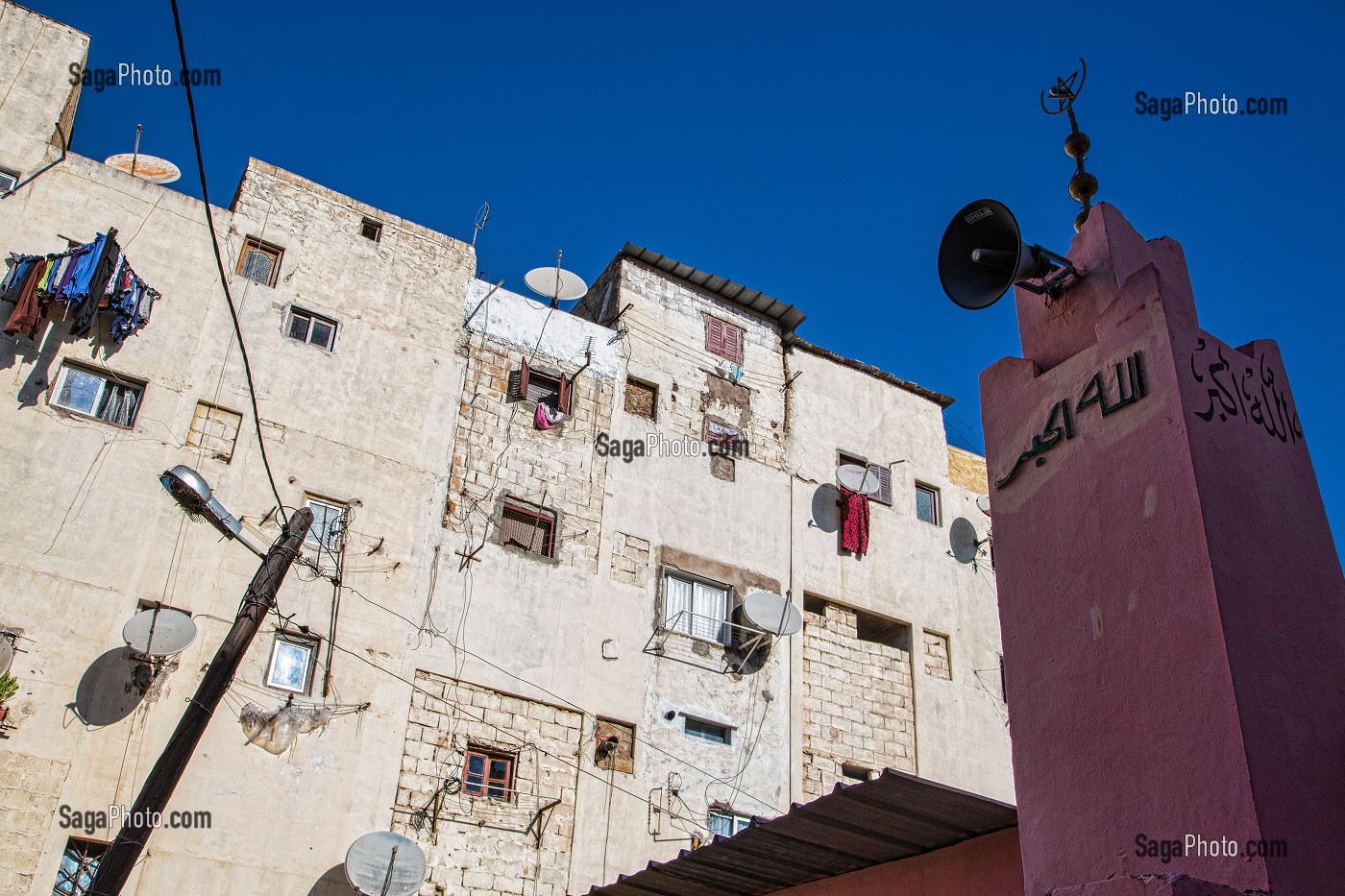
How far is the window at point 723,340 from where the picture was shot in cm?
2664

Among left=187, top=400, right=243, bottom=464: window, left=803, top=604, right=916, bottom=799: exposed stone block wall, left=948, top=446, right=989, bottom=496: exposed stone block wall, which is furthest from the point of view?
left=948, top=446, right=989, bottom=496: exposed stone block wall

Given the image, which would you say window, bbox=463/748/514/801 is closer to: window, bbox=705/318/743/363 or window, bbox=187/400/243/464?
window, bbox=187/400/243/464

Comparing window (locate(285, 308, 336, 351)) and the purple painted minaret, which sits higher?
window (locate(285, 308, 336, 351))

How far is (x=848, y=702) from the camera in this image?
2372cm

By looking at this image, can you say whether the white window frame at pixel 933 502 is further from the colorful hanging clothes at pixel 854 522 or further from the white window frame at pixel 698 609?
the white window frame at pixel 698 609

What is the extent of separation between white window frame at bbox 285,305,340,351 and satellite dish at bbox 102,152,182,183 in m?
3.71

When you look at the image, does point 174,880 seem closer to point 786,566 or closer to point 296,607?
point 296,607

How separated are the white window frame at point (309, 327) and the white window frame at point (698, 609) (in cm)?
759

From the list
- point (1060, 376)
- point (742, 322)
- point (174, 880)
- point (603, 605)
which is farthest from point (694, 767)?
point (1060, 376)

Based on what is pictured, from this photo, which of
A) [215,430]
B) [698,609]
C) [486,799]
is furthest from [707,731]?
[215,430]

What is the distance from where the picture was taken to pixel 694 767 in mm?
21344

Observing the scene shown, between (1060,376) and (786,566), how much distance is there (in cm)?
1570

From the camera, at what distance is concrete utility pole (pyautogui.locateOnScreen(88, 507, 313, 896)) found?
12102mm

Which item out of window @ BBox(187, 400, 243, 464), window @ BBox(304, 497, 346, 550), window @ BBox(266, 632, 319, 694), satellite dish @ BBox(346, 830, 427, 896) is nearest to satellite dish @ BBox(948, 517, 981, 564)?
window @ BBox(304, 497, 346, 550)
